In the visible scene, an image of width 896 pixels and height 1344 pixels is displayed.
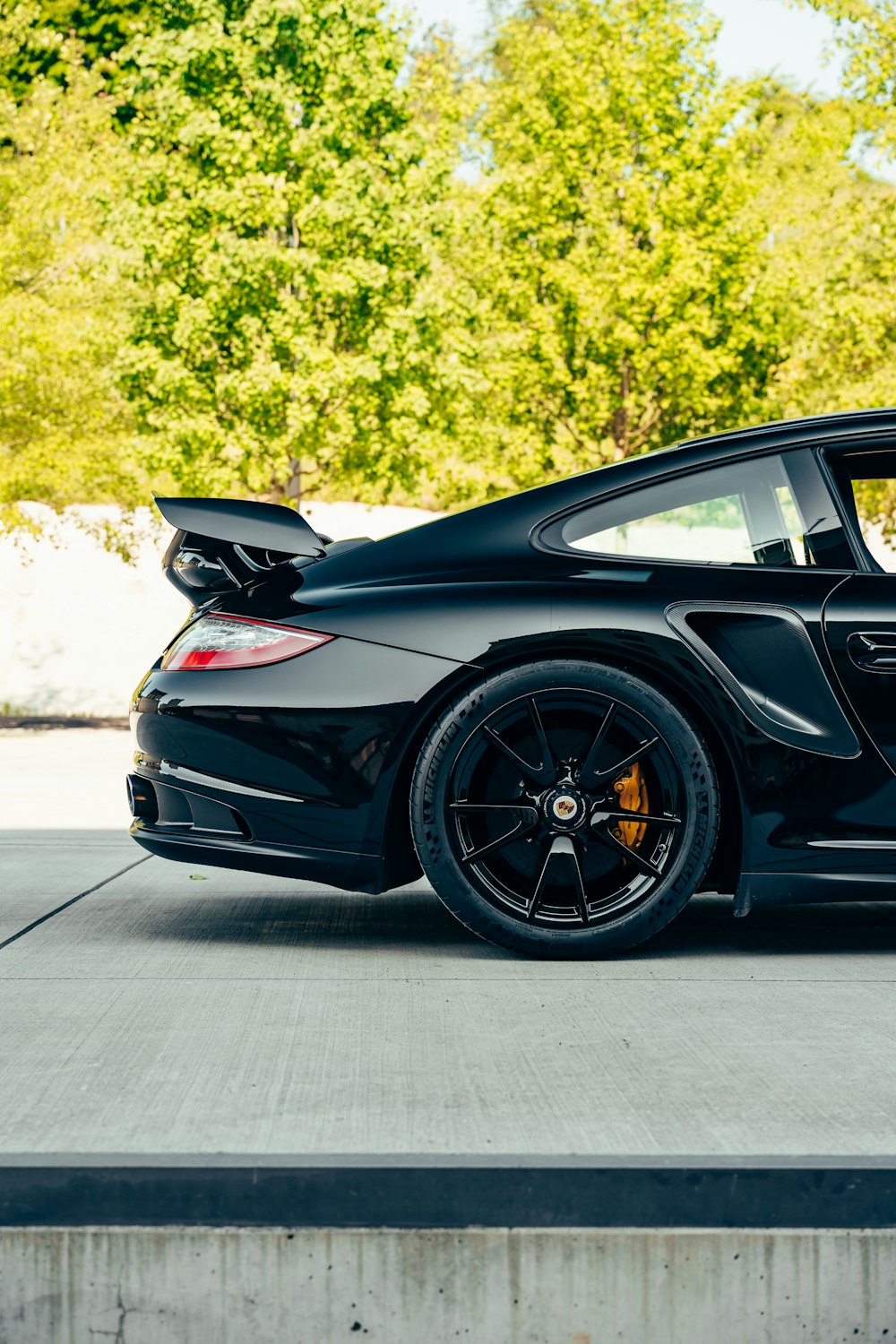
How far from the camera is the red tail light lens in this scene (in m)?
4.13

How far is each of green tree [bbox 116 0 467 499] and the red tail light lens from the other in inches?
471

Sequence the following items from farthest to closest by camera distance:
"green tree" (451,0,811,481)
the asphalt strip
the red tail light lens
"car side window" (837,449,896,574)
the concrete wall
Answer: "green tree" (451,0,811,481), the asphalt strip, "car side window" (837,449,896,574), the red tail light lens, the concrete wall

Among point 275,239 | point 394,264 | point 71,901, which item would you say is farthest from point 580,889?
point 275,239

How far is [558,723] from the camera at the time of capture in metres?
4.12

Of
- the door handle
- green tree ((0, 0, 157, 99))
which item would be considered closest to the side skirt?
the door handle

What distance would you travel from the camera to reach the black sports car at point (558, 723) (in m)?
4.02

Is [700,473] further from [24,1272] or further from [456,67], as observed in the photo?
[456,67]

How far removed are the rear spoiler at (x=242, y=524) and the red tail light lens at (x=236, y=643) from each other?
235 millimetres

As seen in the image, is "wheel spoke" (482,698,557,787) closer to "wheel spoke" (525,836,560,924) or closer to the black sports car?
the black sports car

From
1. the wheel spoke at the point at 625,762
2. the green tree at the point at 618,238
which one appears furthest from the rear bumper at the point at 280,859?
the green tree at the point at 618,238

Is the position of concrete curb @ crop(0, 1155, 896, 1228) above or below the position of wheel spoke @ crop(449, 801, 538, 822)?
below

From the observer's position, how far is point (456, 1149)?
2.59 meters

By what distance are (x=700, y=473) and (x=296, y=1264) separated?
2.59m

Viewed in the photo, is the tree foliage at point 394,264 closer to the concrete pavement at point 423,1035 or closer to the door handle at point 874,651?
the concrete pavement at point 423,1035
